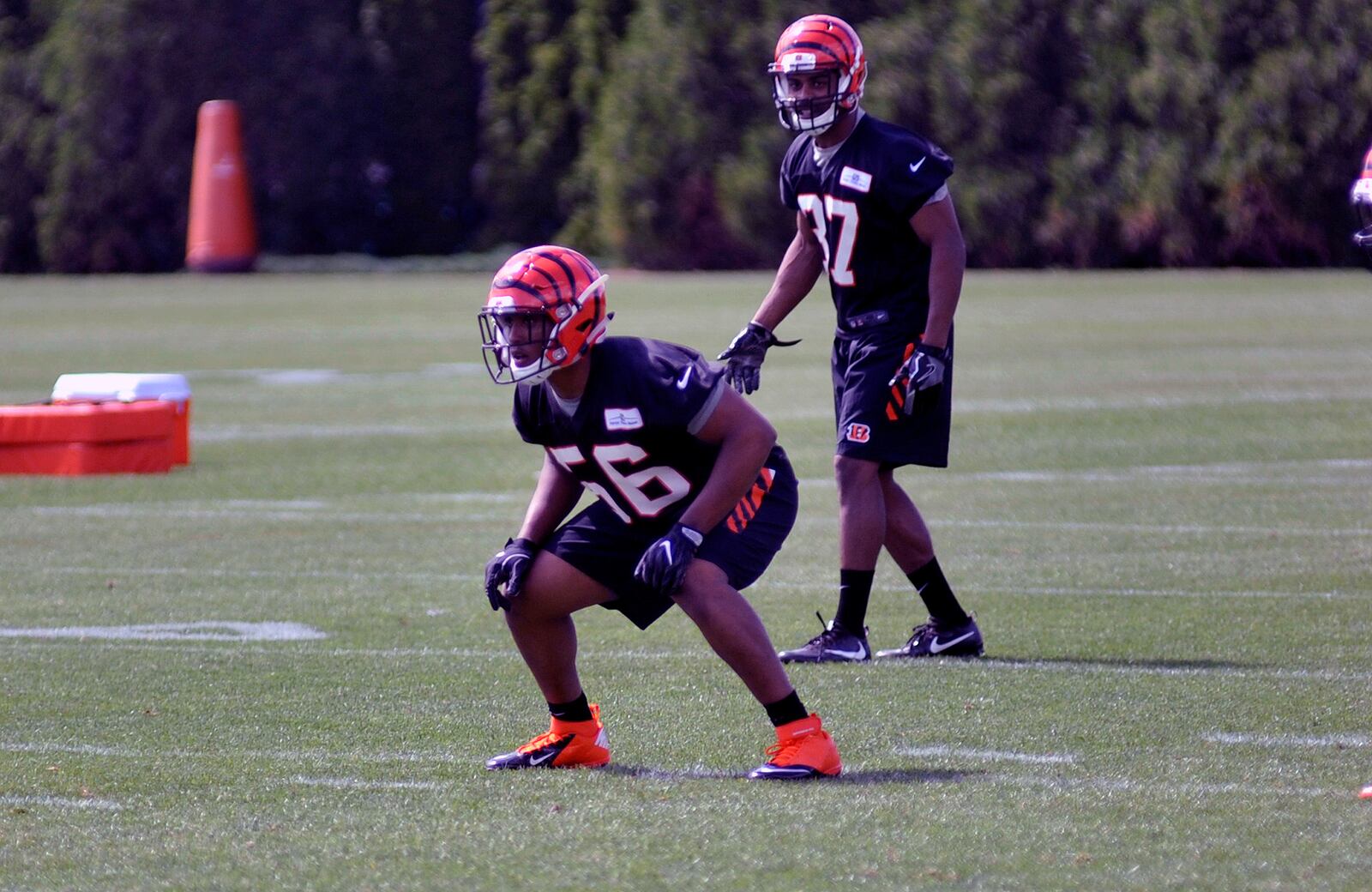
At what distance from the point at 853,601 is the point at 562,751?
169 centimetres

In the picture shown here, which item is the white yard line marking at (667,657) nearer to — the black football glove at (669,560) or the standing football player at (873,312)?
the standing football player at (873,312)

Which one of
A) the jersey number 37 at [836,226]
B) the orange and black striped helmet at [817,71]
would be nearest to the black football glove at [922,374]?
the jersey number 37 at [836,226]

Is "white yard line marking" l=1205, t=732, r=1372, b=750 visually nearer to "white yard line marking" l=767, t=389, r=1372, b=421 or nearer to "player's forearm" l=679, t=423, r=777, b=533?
"player's forearm" l=679, t=423, r=777, b=533

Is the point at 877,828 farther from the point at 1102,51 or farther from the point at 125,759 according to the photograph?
the point at 1102,51

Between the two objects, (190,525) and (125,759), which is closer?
(125,759)

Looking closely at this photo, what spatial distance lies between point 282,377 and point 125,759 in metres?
13.9

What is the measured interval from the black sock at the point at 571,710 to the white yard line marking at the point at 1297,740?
157 cm

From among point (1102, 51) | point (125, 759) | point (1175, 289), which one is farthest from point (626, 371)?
point (1102, 51)

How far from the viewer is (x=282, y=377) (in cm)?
1898

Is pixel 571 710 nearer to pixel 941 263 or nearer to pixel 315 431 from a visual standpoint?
pixel 941 263

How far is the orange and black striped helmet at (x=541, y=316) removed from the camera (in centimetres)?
495

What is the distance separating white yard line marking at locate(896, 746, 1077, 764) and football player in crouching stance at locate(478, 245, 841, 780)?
337mm

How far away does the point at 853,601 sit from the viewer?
6703 millimetres

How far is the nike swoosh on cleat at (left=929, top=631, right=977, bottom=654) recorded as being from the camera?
6711 millimetres
